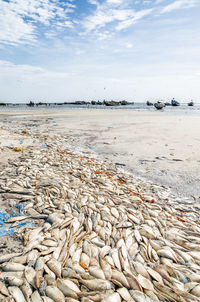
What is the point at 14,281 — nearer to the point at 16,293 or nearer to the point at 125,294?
the point at 16,293

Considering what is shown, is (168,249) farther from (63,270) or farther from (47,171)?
(47,171)

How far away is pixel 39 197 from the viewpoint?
342cm

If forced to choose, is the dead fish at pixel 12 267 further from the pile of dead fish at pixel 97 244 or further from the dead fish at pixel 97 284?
the dead fish at pixel 97 284

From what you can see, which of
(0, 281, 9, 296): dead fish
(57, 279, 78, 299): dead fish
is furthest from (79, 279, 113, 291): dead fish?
(0, 281, 9, 296): dead fish

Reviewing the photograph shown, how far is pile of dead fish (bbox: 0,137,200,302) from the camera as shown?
6.05 ft

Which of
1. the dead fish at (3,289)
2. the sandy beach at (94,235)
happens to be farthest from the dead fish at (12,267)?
the dead fish at (3,289)

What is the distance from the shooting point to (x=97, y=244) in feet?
8.15

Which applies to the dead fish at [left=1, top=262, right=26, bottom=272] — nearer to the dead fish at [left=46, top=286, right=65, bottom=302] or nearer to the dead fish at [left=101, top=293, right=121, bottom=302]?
the dead fish at [left=46, top=286, right=65, bottom=302]

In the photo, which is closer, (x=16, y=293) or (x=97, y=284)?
(x=16, y=293)

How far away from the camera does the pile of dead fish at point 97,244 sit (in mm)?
1843

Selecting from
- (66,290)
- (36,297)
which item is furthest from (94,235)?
(36,297)

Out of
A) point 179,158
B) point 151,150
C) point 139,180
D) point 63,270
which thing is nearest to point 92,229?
point 63,270

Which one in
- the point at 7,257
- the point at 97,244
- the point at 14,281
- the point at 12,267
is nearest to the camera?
the point at 14,281

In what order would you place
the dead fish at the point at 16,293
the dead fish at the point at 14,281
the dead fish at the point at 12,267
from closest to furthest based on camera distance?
the dead fish at the point at 16,293 → the dead fish at the point at 14,281 → the dead fish at the point at 12,267
